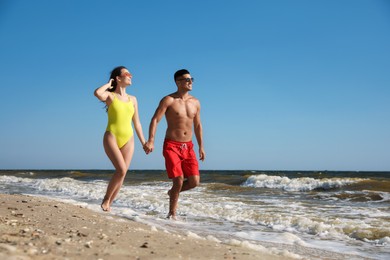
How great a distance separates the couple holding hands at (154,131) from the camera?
18.5ft

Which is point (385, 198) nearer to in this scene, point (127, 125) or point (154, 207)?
point (154, 207)

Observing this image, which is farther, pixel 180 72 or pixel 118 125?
pixel 180 72

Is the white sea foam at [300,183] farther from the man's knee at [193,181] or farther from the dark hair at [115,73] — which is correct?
the dark hair at [115,73]

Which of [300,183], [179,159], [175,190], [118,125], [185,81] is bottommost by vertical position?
[300,183]

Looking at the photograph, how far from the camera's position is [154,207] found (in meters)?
7.99

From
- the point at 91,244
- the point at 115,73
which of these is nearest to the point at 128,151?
the point at 115,73

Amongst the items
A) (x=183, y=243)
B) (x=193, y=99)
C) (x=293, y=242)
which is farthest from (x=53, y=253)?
(x=193, y=99)

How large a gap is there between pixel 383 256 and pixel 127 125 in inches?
137

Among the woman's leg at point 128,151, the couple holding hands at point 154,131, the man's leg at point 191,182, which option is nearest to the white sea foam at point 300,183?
the man's leg at point 191,182

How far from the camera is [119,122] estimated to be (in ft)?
18.5

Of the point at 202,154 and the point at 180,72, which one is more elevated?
the point at 180,72

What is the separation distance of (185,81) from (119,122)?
3.55 ft

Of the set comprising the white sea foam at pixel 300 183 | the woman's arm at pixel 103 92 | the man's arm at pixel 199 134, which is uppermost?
the woman's arm at pixel 103 92

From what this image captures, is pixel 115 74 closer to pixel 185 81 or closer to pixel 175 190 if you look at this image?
pixel 185 81
